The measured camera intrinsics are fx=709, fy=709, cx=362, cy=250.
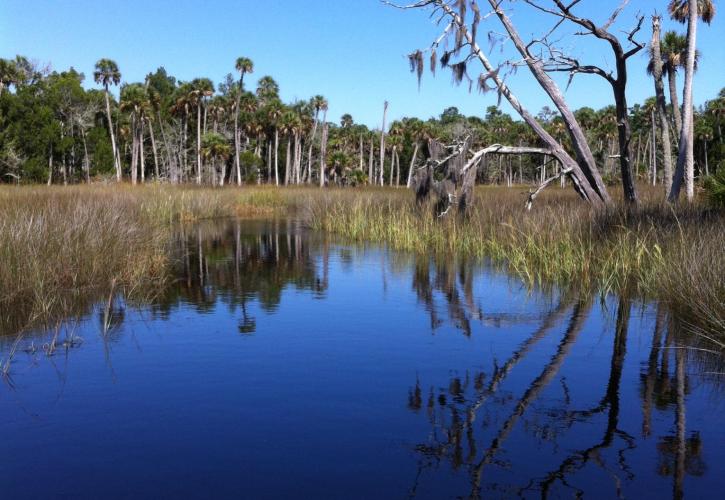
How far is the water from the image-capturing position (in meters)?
4.51

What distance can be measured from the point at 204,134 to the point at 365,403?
67.0 m

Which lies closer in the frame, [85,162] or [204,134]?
[85,162]

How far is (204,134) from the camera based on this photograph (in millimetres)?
69812

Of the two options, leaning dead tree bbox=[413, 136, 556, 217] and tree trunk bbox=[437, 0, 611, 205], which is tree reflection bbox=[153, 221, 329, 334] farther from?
tree trunk bbox=[437, 0, 611, 205]

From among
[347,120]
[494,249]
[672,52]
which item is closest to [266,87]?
[347,120]

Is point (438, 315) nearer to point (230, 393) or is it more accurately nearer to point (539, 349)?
point (539, 349)

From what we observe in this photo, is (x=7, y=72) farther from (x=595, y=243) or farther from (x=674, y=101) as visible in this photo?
(x=595, y=243)

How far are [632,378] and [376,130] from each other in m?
73.5

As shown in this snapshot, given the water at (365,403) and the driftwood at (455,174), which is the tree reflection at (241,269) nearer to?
the water at (365,403)

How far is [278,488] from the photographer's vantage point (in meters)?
4.38

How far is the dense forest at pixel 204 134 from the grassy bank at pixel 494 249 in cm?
3251

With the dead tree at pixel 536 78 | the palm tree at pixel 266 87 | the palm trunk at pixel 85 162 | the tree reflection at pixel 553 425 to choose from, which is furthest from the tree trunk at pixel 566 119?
Result: the palm tree at pixel 266 87

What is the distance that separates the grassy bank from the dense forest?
3251cm

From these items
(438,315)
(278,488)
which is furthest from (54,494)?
(438,315)
